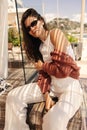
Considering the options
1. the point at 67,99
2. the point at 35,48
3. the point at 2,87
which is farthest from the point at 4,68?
the point at 67,99

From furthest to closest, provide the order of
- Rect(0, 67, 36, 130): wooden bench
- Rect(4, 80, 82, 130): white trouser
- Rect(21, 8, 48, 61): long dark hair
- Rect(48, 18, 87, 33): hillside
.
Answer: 1. Rect(48, 18, 87, 33): hillside
2. Rect(0, 67, 36, 130): wooden bench
3. Rect(21, 8, 48, 61): long dark hair
4. Rect(4, 80, 82, 130): white trouser

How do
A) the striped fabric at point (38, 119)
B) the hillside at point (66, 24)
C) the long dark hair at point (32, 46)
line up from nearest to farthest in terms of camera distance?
the striped fabric at point (38, 119)
the long dark hair at point (32, 46)
the hillside at point (66, 24)

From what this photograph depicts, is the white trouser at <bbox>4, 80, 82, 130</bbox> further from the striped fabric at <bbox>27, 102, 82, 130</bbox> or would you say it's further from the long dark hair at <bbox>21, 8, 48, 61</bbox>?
the long dark hair at <bbox>21, 8, 48, 61</bbox>

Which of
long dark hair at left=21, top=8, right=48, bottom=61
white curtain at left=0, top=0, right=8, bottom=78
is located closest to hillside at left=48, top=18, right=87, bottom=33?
white curtain at left=0, top=0, right=8, bottom=78

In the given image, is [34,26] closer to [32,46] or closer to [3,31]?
[32,46]

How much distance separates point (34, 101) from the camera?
1728 millimetres

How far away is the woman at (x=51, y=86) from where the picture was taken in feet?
4.96

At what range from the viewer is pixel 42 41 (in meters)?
1.77

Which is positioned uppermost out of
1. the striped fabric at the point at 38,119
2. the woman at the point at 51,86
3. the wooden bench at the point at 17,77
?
the woman at the point at 51,86

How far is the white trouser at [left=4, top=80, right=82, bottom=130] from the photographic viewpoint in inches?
57.9

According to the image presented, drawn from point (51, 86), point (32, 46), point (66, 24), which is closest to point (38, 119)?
point (51, 86)

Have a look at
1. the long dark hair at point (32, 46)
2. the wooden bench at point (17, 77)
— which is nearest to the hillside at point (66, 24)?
the wooden bench at point (17, 77)

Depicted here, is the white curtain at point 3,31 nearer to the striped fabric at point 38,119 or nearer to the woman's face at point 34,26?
the woman's face at point 34,26

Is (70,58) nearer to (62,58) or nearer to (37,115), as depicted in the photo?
(62,58)
